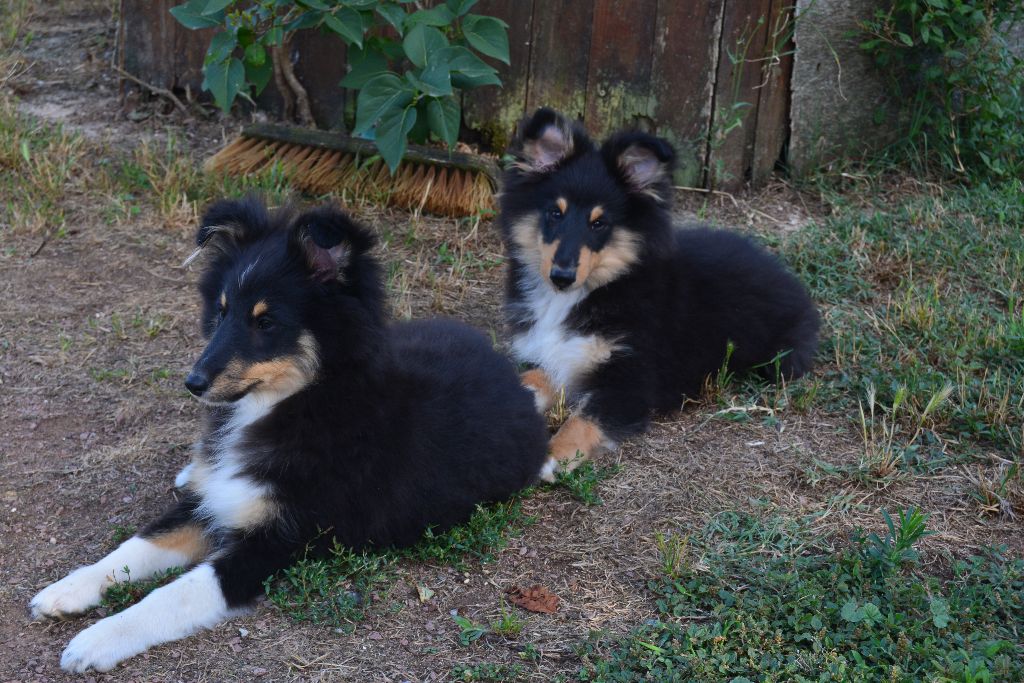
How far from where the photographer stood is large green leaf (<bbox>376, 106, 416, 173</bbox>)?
241 inches

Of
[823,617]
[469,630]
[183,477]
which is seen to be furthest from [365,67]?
[823,617]

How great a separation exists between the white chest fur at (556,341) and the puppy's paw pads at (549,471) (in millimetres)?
631

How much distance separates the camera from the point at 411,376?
13.1ft

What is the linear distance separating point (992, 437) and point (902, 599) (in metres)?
1.32

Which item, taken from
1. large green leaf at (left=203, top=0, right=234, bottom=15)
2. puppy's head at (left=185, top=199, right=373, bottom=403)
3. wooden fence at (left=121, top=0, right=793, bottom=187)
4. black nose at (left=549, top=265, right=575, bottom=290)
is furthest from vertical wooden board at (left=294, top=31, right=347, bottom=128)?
puppy's head at (left=185, top=199, right=373, bottom=403)

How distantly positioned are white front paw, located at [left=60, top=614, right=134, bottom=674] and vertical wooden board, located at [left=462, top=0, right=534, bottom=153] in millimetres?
4298

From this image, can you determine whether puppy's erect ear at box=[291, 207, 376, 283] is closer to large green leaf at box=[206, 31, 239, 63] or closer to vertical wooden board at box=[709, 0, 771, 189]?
large green leaf at box=[206, 31, 239, 63]

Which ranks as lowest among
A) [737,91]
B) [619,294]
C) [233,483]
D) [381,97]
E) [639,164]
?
[233,483]

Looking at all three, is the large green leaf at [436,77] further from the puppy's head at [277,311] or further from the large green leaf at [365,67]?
the puppy's head at [277,311]

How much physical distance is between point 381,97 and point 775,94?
94.0 inches

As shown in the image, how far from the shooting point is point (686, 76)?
6738 millimetres

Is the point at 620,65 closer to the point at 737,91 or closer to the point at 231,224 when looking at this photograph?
the point at 737,91

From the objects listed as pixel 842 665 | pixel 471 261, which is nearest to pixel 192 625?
pixel 842 665

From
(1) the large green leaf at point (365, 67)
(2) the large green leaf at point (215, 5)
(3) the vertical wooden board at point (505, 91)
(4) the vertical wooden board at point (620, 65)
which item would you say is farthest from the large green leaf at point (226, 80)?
(4) the vertical wooden board at point (620, 65)
